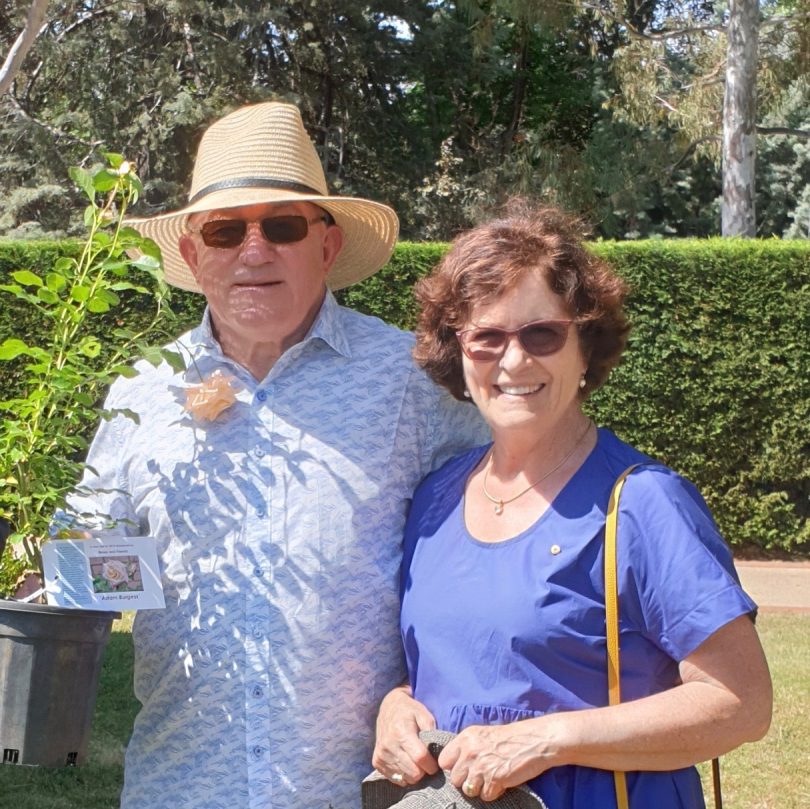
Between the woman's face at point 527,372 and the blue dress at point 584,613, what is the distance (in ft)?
0.44

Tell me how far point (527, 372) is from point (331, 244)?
2.57 ft

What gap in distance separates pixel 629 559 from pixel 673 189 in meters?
21.0

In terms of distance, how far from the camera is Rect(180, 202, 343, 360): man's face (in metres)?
2.40

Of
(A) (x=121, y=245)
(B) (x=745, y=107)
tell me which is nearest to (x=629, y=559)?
(A) (x=121, y=245)

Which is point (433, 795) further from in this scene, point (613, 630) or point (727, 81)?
point (727, 81)

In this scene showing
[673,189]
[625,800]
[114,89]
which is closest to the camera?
[625,800]

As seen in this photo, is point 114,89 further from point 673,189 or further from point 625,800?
point 625,800

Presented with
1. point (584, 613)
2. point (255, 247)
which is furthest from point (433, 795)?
point (255, 247)

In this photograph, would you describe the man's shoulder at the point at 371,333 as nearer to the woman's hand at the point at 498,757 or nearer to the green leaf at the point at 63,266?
the green leaf at the point at 63,266

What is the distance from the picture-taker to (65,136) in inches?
758

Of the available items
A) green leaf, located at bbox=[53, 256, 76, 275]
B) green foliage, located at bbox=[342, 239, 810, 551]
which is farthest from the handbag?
green foliage, located at bbox=[342, 239, 810, 551]

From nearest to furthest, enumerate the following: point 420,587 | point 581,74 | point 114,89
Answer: point 420,587 < point 114,89 < point 581,74

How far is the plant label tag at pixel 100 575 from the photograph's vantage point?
212 cm

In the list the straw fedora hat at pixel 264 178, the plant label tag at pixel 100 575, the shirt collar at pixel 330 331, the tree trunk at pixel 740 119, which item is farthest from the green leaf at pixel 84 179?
the tree trunk at pixel 740 119
